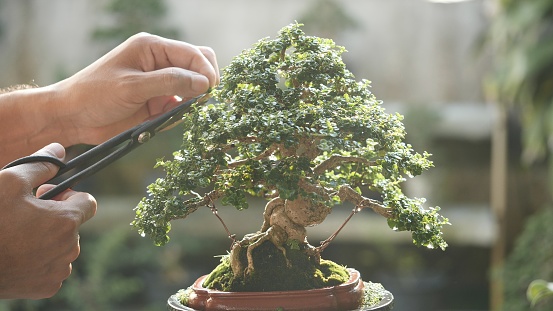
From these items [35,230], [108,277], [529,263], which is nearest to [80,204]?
[35,230]

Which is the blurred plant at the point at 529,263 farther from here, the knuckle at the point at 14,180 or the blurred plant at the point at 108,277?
the knuckle at the point at 14,180

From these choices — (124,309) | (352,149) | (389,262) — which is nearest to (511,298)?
(389,262)

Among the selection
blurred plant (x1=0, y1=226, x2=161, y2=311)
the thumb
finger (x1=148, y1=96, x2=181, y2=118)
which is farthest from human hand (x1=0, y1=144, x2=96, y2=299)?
blurred plant (x1=0, y1=226, x2=161, y2=311)

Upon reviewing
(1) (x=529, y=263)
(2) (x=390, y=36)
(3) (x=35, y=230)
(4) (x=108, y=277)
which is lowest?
(4) (x=108, y=277)

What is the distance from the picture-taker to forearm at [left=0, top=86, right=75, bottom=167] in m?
1.58

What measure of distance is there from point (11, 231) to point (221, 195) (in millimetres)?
326

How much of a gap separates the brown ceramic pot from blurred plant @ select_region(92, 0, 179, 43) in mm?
3456

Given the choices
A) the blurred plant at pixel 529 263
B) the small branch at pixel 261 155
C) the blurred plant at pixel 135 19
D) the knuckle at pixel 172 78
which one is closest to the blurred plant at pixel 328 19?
the blurred plant at pixel 135 19

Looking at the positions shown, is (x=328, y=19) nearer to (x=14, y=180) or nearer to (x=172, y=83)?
(x=172, y=83)

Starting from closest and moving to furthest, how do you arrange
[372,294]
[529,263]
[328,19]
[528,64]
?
[372,294] → [529,263] → [528,64] → [328,19]

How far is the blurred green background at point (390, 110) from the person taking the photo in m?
3.89

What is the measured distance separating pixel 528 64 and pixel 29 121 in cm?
285

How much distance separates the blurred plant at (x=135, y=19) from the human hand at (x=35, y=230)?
130 inches

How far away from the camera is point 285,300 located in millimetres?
1025
